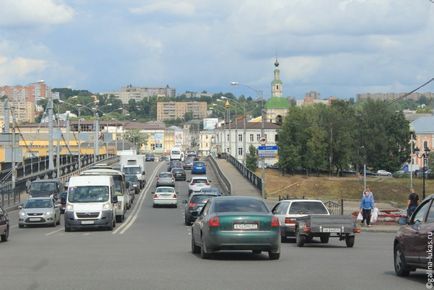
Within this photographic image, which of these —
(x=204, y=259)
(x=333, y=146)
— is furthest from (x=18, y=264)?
(x=333, y=146)

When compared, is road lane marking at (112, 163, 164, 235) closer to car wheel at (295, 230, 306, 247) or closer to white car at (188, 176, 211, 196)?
white car at (188, 176, 211, 196)

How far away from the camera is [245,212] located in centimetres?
2025

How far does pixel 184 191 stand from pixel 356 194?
66.8ft

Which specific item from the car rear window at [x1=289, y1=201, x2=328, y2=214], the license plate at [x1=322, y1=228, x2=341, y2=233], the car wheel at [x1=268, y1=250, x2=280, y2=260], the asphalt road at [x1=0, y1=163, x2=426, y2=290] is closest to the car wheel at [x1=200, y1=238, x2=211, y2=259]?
the asphalt road at [x1=0, y1=163, x2=426, y2=290]

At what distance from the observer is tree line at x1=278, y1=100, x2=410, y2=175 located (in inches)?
5507

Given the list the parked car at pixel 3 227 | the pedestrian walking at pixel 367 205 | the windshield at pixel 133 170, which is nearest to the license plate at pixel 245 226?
the parked car at pixel 3 227

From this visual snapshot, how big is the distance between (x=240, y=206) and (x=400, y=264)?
5169 millimetres

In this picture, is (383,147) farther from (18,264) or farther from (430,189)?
(18,264)

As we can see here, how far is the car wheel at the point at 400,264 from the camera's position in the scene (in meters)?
16.2

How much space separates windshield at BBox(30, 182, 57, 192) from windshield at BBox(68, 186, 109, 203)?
64.1 feet

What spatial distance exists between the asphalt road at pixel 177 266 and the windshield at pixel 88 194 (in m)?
5.81

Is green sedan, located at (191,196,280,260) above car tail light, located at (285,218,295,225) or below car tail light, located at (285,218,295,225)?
above

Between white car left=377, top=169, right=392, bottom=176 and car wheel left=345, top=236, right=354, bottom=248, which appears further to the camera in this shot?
white car left=377, top=169, right=392, bottom=176

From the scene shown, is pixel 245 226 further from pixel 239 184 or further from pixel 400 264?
pixel 239 184
